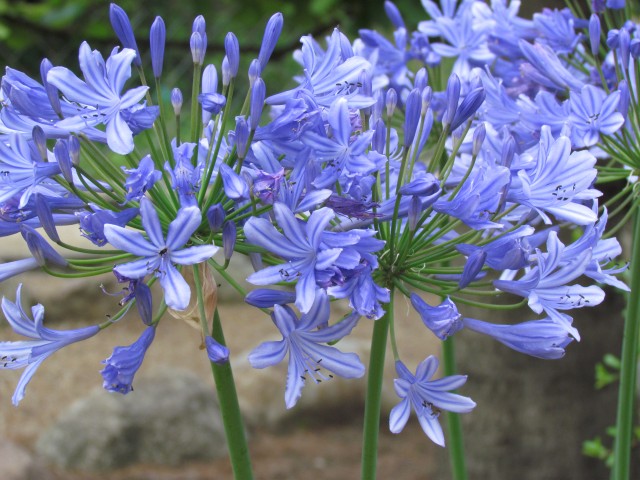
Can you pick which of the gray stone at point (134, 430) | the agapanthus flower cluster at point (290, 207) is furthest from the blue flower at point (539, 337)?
the gray stone at point (134, 430)

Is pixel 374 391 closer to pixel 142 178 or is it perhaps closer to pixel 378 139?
pixel 378 139

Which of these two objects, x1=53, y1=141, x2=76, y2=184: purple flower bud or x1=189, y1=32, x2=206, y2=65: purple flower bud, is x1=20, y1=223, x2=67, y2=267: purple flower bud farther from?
x1=189, y1=32, x2=206, y2=65: purple flower bud

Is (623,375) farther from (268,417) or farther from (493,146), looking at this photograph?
(268,417)

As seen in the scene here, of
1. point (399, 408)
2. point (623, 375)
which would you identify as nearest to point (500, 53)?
point (623, 375)

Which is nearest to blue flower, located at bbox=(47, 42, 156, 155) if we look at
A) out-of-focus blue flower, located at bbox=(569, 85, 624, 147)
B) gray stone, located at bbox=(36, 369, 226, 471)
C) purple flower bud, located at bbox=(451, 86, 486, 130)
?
purple flower bud, located at bbox=(451, 86, 486, 130)

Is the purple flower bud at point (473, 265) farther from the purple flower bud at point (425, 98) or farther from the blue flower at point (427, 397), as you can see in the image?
the purple flower bud at point (425, 98)

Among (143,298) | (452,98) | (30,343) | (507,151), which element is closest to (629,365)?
(507,151)
